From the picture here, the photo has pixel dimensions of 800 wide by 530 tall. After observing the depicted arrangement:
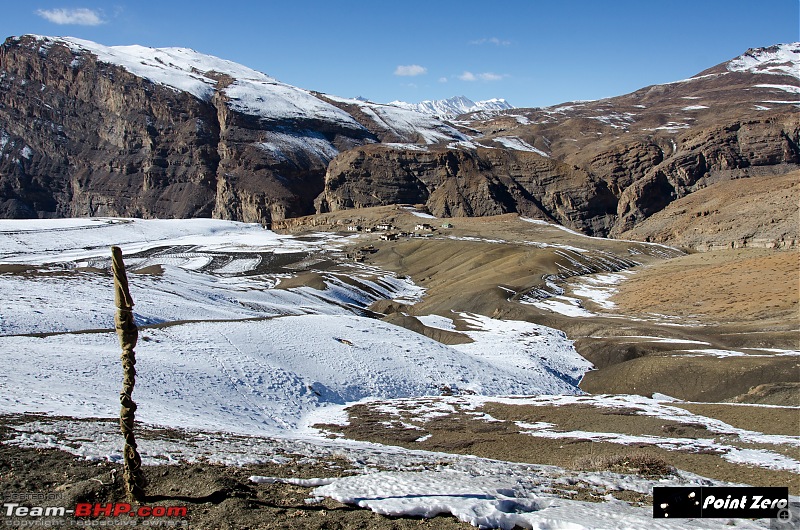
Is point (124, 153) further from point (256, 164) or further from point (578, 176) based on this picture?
point (578, 176)

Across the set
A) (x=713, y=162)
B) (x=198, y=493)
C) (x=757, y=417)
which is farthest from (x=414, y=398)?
(x=713, y=162)

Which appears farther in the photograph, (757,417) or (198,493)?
(757,417)

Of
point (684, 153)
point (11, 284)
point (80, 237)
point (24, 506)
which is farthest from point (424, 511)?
point (684, 153)

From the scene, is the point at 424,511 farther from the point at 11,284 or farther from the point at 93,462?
the point at 11,284

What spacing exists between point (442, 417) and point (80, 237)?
125m

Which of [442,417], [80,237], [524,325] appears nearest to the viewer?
[442,417]

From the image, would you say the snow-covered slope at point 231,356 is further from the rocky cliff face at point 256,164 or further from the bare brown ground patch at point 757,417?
the rocky cliff face at point 256,164

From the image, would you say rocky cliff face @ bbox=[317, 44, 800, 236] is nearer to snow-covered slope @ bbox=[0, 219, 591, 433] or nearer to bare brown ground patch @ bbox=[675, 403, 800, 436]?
snow-covered slope @ bbox=[0, 219, 591, 433]

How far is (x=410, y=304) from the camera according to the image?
59.3 metres

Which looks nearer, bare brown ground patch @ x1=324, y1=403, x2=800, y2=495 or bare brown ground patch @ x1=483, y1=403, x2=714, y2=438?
bare brown ground patch @ x1=324, y1=403, x2=800, y2=495

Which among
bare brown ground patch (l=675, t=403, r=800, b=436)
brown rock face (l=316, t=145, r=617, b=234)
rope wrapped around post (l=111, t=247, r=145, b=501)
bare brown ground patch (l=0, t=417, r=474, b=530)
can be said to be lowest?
bare brown ground patch (l=675, t=403, r=800, b=436)

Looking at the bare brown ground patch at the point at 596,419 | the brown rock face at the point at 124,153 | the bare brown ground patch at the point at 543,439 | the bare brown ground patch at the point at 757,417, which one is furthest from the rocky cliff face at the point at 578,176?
the bare brown ground patch at the point at 757,417

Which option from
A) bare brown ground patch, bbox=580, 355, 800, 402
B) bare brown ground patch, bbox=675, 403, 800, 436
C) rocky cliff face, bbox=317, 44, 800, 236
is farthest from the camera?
rocky cliff face, bbox=317, 44, 800, 236

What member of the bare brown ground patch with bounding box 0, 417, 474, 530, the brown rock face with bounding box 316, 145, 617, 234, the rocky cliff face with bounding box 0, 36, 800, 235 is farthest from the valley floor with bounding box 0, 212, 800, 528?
the rocky cliff face with bounding box 0, 36, 800, 235
